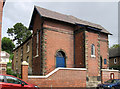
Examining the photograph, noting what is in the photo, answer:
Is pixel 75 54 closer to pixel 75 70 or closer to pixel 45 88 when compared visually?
pixel 75 70

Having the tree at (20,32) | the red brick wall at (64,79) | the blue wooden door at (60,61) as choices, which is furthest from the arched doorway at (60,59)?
the tree at (20,32)

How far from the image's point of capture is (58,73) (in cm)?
1547

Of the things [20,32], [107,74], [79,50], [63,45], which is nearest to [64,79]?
[79,50]

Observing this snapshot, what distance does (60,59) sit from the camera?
20281mm

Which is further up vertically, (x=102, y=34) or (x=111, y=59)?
(x=102, y=34)

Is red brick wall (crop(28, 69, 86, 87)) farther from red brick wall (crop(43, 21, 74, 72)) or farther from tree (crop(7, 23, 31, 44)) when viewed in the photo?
tree (crop(7, 23, 31, 44))

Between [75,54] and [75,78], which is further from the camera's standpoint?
[75,54]

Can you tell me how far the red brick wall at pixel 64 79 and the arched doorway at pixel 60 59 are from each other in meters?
3.72

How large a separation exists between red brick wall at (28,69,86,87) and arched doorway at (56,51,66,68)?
12.2 feet

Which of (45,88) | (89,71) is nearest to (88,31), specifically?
(89,71)

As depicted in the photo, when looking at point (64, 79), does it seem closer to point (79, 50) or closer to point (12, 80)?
point (79, 50)

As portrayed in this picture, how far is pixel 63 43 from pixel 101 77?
674 centimetres

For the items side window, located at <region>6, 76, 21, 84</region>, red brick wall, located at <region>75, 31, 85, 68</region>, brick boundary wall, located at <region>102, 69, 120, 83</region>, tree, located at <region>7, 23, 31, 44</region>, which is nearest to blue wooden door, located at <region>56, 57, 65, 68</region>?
red brick wall, located at <region>75, 31, 85, 68</region>

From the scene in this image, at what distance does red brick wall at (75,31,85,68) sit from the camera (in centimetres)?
1967
